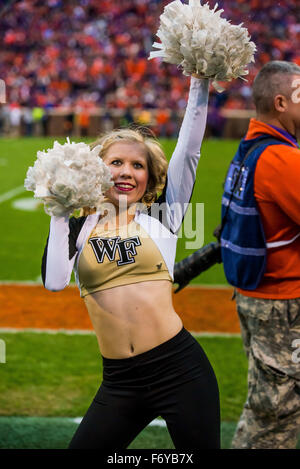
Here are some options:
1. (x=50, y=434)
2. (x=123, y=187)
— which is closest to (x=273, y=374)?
(x=123, y=187)

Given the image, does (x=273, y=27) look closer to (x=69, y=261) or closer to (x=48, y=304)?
(x=48, y=304)

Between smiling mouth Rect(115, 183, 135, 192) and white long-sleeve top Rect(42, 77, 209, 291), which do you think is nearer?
white long-sleeve top Rect(42, 77, 209, 291)

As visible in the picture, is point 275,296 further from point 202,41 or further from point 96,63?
point 96,63

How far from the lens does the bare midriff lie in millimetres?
2291

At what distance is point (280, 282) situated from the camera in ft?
9.64

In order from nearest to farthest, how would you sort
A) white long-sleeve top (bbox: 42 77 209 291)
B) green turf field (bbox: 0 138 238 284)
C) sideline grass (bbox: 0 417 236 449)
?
white long-sleeve top (bbox: 42 77 209 291), sideline grass (bbox: 0 417 236 449), green turf field (bbox: 0 138 238 284)

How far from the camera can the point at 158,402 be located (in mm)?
2281

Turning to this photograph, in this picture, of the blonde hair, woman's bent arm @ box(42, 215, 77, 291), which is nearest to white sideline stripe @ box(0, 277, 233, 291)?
the blonde hair

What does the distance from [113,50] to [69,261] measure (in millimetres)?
25923

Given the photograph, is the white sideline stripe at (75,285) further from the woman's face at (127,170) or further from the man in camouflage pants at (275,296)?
the woman's face at (127,170)

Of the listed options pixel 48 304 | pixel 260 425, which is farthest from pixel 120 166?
pixel 48 304

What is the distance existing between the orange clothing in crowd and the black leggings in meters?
0.78

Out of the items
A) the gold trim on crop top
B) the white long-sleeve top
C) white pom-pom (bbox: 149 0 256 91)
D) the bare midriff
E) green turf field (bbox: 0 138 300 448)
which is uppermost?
white pom-pom (bbox: 149 0 256 91)

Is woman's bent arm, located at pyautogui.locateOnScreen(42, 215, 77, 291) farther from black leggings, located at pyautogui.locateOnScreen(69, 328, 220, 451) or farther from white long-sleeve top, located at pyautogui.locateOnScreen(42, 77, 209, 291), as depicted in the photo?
black leggings, located at pyautogui.locateOnScreen(69, 328, 220, 451)
